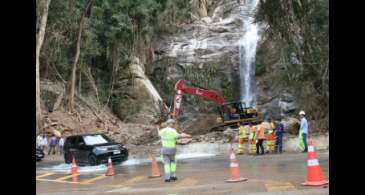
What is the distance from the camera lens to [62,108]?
36438 mm

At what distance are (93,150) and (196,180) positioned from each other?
27.9 ft

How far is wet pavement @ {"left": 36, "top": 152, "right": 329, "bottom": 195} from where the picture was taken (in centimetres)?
1101

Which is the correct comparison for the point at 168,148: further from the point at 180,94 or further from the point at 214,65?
the point at 214,65

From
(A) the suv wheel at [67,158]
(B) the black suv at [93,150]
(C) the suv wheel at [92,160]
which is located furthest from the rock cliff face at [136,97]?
(C) the suv wheel at [92,160]

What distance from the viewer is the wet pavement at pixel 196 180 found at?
11.0 m

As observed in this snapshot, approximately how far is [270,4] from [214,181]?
16.3 meters

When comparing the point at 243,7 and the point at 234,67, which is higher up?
the point at 243,7

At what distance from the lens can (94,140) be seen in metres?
22.0

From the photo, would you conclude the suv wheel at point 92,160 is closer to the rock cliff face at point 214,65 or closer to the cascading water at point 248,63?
the rock cliff face at point 214,65

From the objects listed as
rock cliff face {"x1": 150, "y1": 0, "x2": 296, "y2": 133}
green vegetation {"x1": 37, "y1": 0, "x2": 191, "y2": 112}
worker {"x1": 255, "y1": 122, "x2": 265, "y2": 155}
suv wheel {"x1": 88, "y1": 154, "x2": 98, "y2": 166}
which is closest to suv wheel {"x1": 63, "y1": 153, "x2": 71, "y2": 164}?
suv wheel {"x1": 88, "y1": 154, "x2": 98, "y2": 166}

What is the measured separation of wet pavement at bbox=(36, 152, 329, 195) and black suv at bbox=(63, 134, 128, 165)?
106 cm
